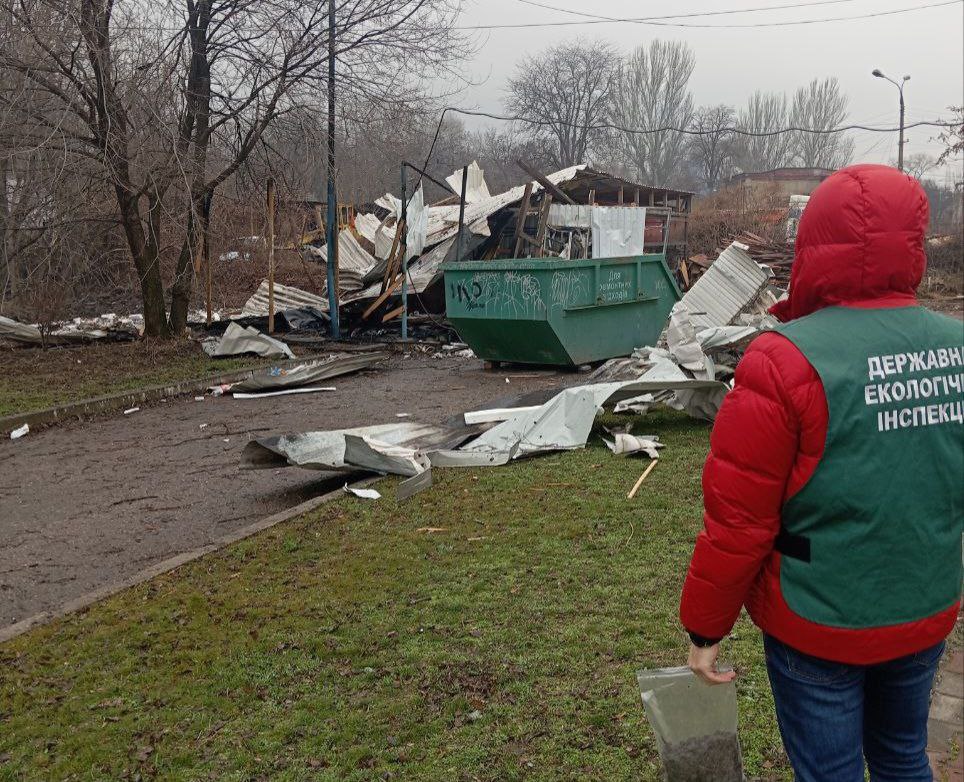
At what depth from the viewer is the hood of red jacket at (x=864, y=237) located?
6.19ft

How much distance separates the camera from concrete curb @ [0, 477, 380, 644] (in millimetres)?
4488

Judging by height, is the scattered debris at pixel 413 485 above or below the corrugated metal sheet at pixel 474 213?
below

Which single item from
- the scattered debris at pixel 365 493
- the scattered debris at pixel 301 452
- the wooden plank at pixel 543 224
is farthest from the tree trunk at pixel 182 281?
the scattered debris at pixel 365 493

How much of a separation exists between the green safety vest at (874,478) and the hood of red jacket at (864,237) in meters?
0.05

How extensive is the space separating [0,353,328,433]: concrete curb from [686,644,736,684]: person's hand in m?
9.59

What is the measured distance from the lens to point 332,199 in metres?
16.3

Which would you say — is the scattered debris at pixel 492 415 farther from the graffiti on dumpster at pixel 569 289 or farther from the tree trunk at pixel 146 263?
the tree trunk at pixel 146 263

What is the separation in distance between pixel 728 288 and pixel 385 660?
14.9 meters

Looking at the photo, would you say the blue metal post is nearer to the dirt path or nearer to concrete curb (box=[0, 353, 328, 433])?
concrete curb (box=[0, 353, 328, 433])

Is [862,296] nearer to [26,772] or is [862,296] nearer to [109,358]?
[26,772]

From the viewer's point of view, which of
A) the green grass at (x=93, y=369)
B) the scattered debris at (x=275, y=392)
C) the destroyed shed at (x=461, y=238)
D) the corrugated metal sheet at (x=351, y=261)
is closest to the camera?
the green grass at (x=93, y=369)

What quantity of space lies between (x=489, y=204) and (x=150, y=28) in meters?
8.78

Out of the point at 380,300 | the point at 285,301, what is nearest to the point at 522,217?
the point at 380,300

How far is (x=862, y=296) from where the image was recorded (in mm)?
1950
